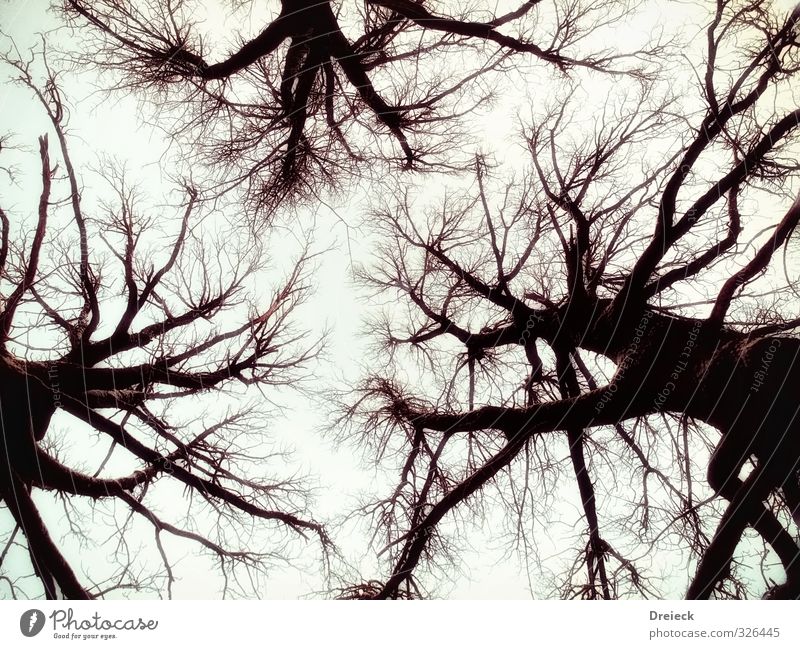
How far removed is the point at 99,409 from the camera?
7.39ft

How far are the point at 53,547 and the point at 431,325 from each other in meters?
2.44

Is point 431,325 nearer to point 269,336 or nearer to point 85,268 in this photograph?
point 269,336

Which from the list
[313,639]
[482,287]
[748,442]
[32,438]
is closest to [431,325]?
[482,287]

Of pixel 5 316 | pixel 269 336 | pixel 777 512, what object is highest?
pixel 5 316

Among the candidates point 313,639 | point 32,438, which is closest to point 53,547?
point 32,438

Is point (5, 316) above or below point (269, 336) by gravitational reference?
above

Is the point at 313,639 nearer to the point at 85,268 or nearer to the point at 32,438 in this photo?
the point at 32,438

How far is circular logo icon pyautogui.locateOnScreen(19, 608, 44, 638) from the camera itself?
6.34 feet

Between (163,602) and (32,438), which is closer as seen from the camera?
(163,602)

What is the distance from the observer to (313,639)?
78.7 inches

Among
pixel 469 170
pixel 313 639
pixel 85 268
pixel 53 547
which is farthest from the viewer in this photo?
pixel 469 170

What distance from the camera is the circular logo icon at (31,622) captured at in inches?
76.1

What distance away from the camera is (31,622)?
195cm

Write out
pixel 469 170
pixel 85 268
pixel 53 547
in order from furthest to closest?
pixel 469 170 < pixel 85 268 < pixel 53 547
